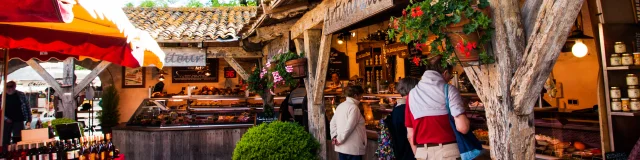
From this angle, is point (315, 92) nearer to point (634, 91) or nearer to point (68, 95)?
point (634, 91)

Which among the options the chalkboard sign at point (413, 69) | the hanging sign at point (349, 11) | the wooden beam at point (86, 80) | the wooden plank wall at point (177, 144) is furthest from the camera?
the wooden beam at point (86, 80)

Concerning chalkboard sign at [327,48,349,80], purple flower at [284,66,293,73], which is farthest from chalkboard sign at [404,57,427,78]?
purple flower at [284,66,293,73]

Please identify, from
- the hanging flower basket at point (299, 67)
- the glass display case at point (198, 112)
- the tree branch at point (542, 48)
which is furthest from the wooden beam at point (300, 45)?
the tree branch at point (542, 48)

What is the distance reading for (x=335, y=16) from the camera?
17.0 ft

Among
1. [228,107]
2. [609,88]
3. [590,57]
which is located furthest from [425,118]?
[228,107]

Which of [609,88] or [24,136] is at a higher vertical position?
[609,88]

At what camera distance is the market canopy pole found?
2338 mm

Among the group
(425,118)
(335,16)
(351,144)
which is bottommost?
(351,144)

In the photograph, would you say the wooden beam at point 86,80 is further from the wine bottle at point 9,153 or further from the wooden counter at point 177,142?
the wine bottle at point 9,153

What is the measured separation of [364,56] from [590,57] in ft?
15.9

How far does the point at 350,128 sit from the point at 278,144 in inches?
48.5

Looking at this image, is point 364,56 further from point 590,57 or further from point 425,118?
point 425,118

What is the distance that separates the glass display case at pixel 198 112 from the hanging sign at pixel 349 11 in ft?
15.7

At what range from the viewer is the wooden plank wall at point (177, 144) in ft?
29.2
